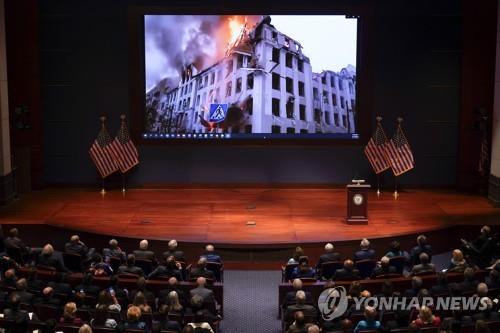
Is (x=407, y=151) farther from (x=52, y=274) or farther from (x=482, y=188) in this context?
(x=52, y=274)

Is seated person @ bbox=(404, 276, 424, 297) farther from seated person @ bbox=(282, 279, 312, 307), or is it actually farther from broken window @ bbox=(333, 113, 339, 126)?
broken window @ bbox=(333, 113, 339, 126)

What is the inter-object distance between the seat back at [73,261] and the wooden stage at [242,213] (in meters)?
2.05

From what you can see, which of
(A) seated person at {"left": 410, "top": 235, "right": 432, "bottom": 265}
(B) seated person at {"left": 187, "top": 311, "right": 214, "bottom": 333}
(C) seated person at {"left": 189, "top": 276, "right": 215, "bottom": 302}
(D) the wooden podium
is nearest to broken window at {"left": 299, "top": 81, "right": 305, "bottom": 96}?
(D) the wooden podium

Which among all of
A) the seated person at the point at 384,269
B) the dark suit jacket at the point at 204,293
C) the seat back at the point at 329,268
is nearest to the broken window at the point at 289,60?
the seat back at the point at 329,268

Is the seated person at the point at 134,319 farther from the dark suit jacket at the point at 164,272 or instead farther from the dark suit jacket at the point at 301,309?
the dark suit jacket at the point at 164,272

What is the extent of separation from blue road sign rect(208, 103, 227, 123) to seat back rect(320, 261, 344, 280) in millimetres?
6753

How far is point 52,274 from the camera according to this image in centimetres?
1234

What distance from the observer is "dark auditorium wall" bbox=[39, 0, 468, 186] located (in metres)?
19.2

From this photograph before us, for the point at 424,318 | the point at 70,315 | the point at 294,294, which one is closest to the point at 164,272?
the point at 294,294

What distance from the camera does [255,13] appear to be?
1897 centimetres

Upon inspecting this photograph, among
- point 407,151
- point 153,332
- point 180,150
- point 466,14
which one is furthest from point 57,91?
point 153,332

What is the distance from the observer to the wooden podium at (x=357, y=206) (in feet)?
52.4

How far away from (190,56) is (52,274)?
25.5 feet

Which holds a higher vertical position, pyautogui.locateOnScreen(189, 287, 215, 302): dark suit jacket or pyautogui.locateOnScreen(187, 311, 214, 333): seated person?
pyautogui.locateOnScreen(189, 287, 215, 302): dark suit jacket
